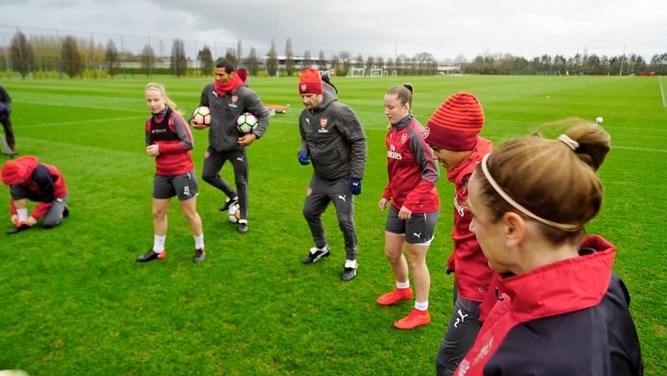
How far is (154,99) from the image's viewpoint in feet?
16.5

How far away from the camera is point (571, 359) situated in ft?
3.67

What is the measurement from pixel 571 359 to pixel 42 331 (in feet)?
15.1

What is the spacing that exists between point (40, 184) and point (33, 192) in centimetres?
17

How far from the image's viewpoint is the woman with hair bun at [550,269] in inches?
45.3

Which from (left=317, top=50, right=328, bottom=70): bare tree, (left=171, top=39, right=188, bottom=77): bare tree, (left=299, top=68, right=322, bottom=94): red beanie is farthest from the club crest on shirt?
(left=317, top=50, right=328, bottom=70): bare tree

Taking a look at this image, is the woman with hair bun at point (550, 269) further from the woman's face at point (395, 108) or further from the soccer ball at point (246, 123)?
the soccer ball at point (246, 123)

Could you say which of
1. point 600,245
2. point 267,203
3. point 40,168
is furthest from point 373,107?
point 600,245

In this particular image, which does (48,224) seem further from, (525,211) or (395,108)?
(525,211)

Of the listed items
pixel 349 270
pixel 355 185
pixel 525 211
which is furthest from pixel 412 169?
pixel 525 211

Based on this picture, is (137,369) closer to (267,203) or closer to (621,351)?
(621,351)

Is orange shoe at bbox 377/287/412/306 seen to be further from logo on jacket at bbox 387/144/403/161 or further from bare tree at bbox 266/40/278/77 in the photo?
bare tree at bbox 266/40/278/77

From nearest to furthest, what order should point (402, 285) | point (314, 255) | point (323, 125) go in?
point (402, 285), point (323, 125), point (314, 255)

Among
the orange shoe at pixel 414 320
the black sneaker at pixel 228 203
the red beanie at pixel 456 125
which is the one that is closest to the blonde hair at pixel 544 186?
the red beanie at pixel 456 125

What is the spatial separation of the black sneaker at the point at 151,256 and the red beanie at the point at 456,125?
4164 mm
